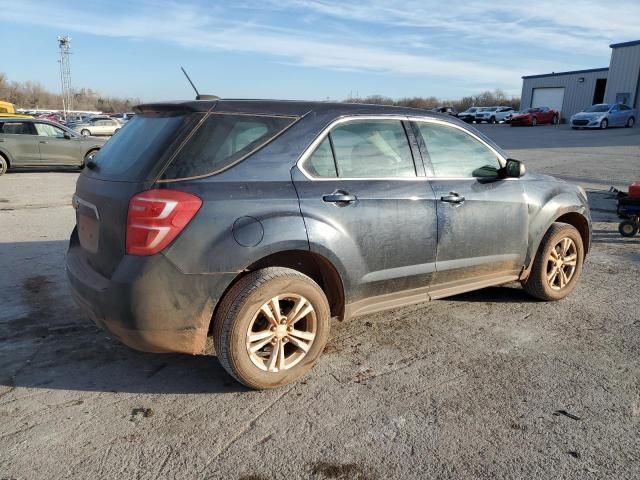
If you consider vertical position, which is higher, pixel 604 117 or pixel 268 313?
pixel 268 313

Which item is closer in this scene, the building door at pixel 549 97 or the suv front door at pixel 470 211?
the suv front door at pixel 470 211

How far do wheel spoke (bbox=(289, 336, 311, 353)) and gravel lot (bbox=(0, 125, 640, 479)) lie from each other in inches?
9.2

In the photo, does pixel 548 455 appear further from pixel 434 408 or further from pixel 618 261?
pixel 618 261

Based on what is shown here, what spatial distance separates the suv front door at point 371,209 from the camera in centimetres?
332

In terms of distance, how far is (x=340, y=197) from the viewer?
11.1 feet

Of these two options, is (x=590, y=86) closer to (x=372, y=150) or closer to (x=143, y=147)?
(x=372, y=150)

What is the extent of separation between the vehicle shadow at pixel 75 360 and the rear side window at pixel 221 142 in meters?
1.35

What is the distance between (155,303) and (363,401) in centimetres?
135

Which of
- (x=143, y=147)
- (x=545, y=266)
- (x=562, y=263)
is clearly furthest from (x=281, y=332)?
(x=562, y=263)

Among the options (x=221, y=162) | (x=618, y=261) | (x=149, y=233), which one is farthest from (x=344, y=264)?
(x=618, y=261)

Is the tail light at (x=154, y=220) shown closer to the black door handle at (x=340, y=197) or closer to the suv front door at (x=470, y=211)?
the black door handle at (x=340, y=197)

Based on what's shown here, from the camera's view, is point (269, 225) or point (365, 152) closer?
point (269, 225)

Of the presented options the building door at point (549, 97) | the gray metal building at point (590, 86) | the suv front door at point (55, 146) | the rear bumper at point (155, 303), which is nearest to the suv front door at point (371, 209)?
the rear bumper at point (155, 303)

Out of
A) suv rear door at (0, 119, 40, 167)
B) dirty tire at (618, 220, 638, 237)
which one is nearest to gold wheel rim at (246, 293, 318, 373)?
dirty tire at (618, 220, 638, 237)
